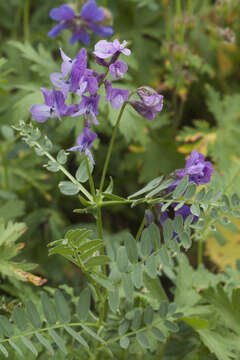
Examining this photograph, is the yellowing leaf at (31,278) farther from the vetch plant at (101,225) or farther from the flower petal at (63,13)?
the flower petal at (63,13)

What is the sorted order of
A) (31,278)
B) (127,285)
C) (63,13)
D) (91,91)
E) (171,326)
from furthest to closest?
(63,13) < (31,278) < (171,326) < (127,285) < (91,91)

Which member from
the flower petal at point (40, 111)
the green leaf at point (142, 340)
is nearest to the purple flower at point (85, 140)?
the flower petal at point (40, 111)

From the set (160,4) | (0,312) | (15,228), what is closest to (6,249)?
(15,228)

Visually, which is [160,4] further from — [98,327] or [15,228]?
[98,327]

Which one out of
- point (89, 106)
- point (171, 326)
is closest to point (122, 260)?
point (171, 326)

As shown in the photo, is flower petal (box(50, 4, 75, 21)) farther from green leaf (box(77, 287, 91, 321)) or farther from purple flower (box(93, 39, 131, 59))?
green leaf (box(77, 287, 91, 321))

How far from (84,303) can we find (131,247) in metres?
0.21

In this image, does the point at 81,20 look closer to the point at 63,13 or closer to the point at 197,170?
the point at 63,13

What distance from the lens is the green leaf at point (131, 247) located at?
125cm

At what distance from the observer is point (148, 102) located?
118cm

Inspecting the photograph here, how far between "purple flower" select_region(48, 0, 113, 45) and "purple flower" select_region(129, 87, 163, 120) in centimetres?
96

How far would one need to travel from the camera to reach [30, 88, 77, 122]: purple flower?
3.99 ft

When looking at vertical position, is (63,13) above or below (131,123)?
above

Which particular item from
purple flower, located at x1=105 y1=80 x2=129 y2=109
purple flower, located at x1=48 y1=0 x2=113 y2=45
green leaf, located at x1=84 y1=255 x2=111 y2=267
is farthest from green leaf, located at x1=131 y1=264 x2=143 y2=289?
purple flower, located at x1=48 y1=0 x2=113 y2=45
